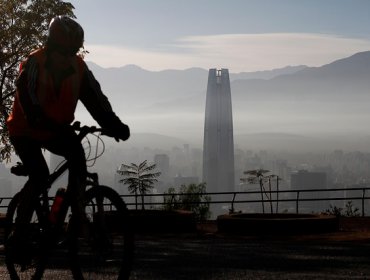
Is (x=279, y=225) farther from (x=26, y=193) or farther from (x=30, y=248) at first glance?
(x=26, y=193)

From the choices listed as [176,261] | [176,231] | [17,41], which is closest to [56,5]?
[17,41]

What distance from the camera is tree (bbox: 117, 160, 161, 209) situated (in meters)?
35.5

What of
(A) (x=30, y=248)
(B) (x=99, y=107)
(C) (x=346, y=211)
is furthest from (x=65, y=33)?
(C) (x=346, y=211)

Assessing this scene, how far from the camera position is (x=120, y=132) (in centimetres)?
578

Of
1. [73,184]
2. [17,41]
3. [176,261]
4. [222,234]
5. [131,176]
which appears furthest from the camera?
[131,176]

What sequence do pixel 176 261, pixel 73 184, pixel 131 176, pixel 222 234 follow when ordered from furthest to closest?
pixel 131 176
pixel 222 234
pixel 176 261
pixel 73 184

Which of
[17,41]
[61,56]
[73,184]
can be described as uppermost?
[17,41]

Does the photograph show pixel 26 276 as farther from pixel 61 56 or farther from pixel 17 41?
pixel 17 41

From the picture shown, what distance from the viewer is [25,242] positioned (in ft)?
19.8

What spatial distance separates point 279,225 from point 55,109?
496 inches

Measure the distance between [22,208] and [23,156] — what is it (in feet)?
1.38

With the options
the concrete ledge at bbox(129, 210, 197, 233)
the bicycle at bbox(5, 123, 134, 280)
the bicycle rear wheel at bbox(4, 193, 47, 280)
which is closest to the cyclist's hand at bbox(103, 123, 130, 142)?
the bicycle at bbox(5, 123, 134, 280)

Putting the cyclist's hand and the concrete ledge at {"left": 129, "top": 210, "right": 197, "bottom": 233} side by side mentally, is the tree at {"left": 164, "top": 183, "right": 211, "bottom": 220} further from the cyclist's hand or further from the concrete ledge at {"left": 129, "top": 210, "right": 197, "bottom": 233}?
the cyclist's hand

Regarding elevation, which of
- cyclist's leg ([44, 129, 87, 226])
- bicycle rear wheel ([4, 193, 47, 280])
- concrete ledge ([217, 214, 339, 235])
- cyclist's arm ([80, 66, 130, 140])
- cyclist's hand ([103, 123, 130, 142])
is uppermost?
cyclist's arm ([80, 66, 130, 140])
